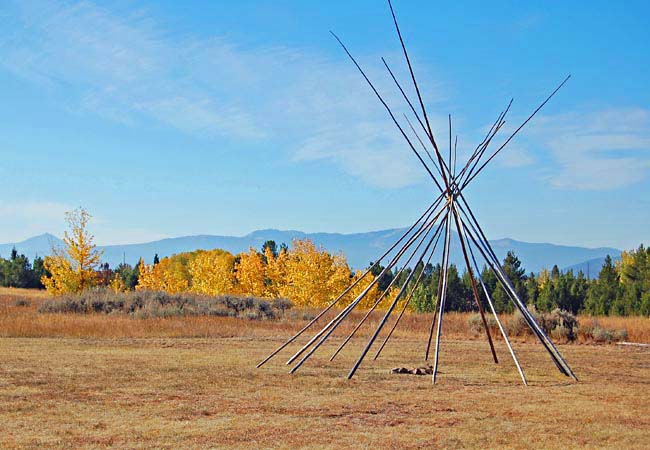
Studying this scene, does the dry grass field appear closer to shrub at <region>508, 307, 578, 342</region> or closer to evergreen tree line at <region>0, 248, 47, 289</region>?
shrub at <region>508, 307, 578, 342</region>

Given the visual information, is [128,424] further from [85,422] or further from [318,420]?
[318,420]

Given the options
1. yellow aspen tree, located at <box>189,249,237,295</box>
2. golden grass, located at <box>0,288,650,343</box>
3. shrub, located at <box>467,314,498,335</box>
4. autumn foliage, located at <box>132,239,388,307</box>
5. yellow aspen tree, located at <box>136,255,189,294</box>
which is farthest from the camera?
yellow aspen tree, located at <box>136,255,189,294</box>

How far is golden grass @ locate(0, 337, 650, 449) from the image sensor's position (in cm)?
584

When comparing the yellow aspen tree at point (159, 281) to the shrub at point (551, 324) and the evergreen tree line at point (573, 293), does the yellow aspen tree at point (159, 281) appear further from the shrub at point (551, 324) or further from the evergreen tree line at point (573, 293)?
the shrub at point (551, 324)

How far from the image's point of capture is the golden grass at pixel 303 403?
5.84 metres

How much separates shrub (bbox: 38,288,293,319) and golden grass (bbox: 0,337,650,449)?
8346 mm

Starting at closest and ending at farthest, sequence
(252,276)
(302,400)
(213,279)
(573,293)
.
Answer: (302,400) → (573,293) → (213,279) → (252,276)

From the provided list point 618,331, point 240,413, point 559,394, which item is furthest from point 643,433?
point 618,331

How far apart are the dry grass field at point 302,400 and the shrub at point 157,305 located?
6.85m

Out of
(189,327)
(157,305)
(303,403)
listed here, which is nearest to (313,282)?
(157,305)

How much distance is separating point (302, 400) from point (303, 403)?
185 mm

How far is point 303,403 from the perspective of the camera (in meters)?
7.45

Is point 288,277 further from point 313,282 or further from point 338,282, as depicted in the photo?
point 338,282

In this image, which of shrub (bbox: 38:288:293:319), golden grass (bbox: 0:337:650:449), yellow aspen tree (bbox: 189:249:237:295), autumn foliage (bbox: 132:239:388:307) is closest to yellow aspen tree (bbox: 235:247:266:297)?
autumn foliage (bbox: 132:239:388:307)
